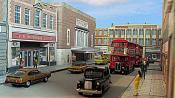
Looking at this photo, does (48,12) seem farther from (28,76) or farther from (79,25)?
(28,76)

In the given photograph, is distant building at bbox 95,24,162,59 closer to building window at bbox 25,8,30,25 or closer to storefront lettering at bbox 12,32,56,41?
storefront lettering at bbox 12,32,56,41

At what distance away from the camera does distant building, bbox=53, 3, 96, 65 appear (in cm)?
4928

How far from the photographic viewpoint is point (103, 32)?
324 ft

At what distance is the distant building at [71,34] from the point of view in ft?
162

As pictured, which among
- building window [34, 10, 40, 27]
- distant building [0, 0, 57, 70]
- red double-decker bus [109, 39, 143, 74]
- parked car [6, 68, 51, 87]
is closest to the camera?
parked car [6, 68, 51, 87]

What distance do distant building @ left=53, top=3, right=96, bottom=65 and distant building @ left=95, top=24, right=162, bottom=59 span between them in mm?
26021

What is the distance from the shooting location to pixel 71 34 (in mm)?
55219

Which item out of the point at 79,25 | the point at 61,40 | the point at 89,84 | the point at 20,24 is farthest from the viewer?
the point at 79,25

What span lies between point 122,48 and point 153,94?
1622 centimetres

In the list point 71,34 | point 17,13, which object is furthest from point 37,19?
point 71,34

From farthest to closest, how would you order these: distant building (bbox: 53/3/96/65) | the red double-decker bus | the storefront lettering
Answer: distant building (bbox: 53/3/96/65)
the red double-decker bus
the storefront lettering

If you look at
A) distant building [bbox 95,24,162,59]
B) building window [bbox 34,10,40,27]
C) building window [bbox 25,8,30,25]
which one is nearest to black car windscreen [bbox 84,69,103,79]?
building window [bbox 25,8,30,25]

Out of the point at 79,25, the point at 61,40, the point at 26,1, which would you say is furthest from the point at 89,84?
the point at 79,25

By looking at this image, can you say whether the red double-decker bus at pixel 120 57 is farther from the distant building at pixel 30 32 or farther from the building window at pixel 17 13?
the building window at pixel 17 13
